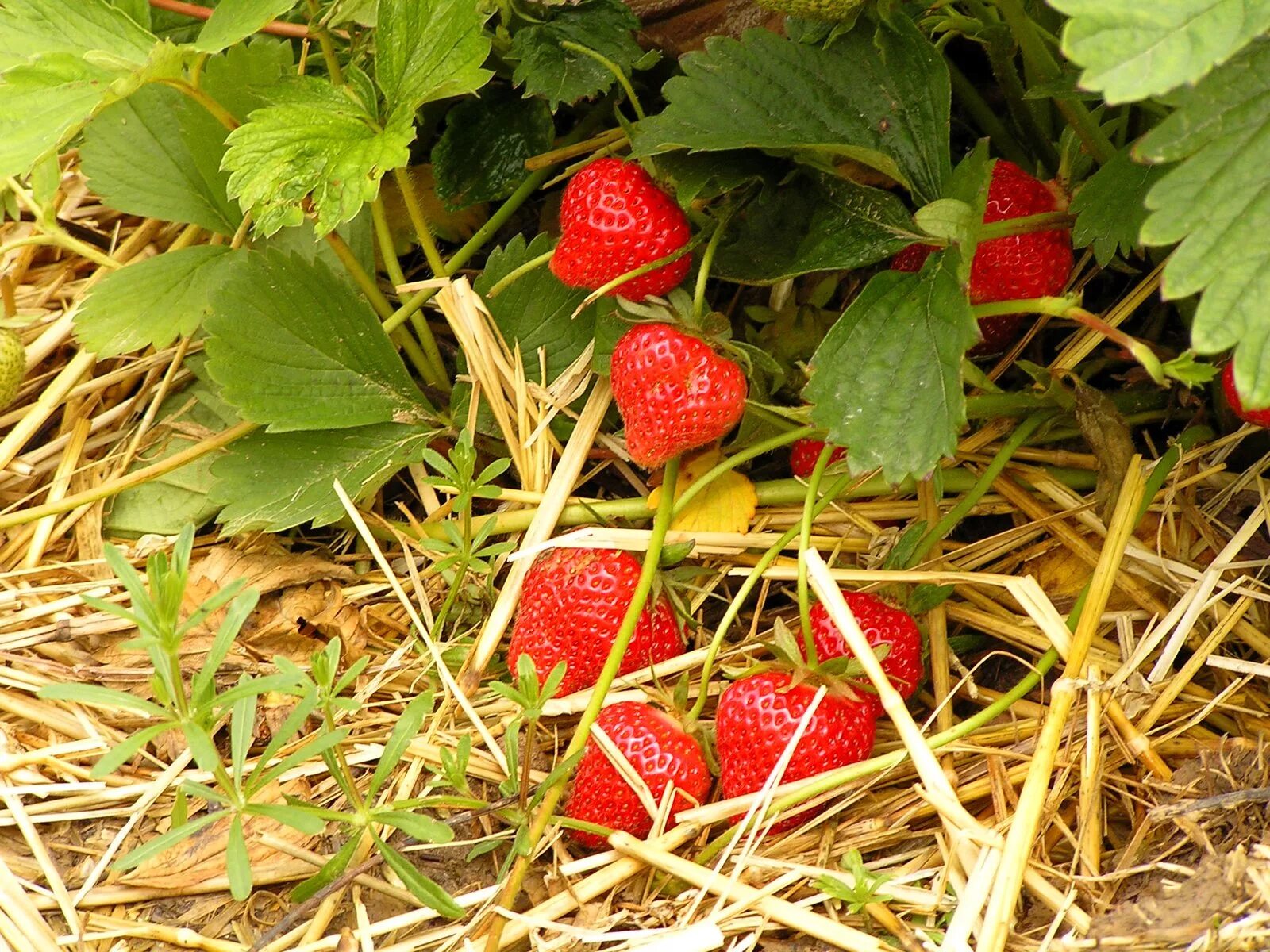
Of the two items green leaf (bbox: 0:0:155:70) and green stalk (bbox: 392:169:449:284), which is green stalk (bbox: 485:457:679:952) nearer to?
green stalk (bbox: 392:169:449:284)

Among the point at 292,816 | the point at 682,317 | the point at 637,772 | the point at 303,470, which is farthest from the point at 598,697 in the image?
the point at 303,470

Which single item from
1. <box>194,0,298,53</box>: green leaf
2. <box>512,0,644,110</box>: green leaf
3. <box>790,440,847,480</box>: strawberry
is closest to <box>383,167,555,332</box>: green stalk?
<box>512,0,644,110</box>: green leaf

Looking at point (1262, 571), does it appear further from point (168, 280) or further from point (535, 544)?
point (168, 280)

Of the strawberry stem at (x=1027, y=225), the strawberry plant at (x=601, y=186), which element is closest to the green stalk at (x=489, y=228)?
the strawberry plant at (x=601, y=186)

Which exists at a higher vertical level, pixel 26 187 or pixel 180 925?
pixel 26 187

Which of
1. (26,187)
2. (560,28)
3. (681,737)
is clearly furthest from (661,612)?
(26,187)
